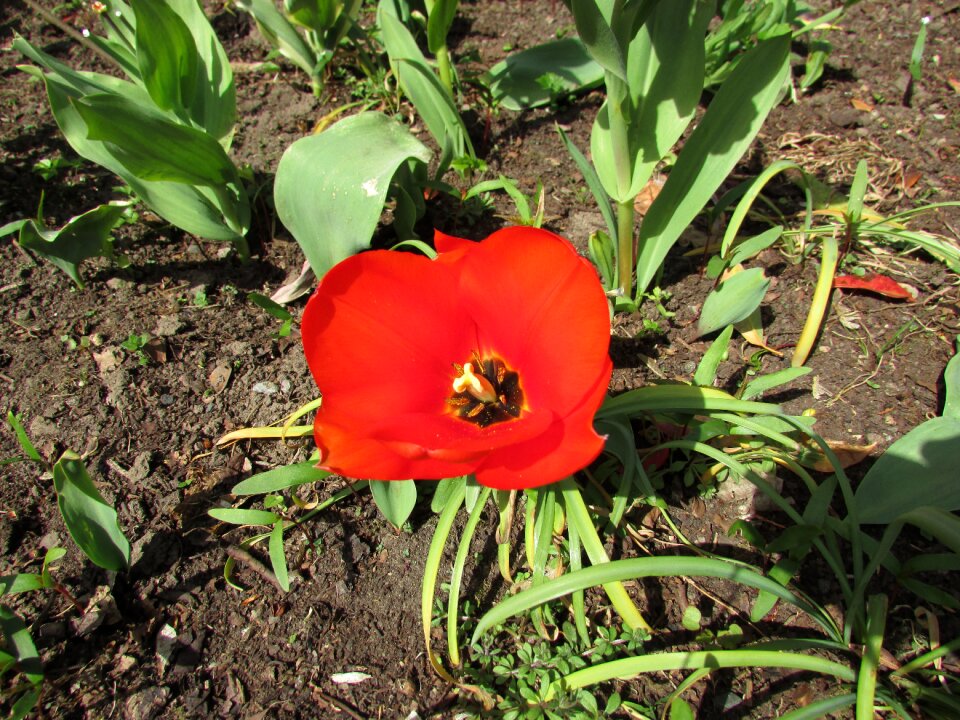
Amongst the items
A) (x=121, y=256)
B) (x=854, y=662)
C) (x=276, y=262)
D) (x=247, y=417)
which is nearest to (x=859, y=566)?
(x=854, y=662)

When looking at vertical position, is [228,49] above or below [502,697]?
above

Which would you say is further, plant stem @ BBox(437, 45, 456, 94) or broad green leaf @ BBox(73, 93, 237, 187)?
plant stem @ BBox(437, 45, 456, 94)

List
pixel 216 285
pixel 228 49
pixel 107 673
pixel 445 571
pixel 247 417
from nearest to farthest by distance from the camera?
pixel 107 673, pixel 445 571, pixel 247 417, pixel 216 285, pixel 228 49

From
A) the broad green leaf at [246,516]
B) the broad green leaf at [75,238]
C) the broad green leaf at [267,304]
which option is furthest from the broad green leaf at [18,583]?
the broad green leaf at [75,238]

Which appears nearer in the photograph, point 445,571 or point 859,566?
point 859,566

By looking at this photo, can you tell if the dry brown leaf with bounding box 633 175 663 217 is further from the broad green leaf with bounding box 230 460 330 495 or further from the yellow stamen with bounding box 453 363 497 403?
the broad green leaf with bounding box 230 460 330 495

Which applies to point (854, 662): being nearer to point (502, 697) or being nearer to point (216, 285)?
point (502, 697)

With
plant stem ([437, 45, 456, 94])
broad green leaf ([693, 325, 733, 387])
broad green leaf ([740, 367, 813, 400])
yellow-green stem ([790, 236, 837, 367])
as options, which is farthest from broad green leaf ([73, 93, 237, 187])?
yellow-green stem ([790, 236, 837, 367])

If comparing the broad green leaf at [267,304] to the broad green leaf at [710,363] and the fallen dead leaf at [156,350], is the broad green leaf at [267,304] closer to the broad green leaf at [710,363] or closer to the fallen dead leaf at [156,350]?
the fallen dead leaf at [156,350]
